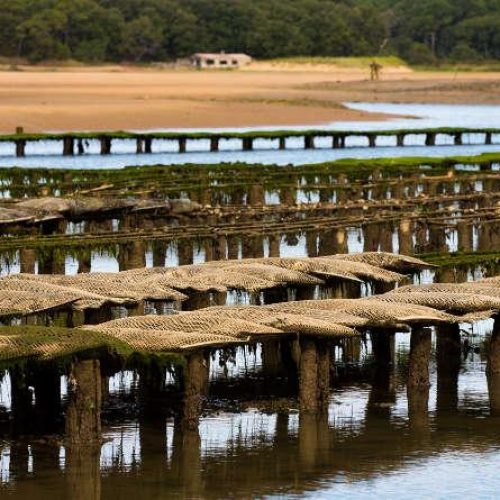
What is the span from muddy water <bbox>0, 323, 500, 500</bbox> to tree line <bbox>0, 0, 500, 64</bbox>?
5315 inches

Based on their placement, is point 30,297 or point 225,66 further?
point 225,66

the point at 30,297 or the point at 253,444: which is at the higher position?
the point at 30,297

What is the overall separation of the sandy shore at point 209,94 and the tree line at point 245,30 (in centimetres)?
509

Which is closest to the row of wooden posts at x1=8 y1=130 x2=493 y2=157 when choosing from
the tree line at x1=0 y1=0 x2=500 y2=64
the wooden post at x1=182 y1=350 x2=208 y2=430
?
the wooden post at x1=182 y1=350 x2=208 y2=430

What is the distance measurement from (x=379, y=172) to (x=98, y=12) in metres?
116

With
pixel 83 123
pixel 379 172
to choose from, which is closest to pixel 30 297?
pixel 379 172

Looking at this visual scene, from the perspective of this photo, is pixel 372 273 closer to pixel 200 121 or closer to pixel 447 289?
pixel 447 289

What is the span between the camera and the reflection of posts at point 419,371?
27.5 meters

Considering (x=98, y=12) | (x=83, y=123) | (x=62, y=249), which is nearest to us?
(x=62, y=249)

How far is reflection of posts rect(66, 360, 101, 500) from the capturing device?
23406 millimetres

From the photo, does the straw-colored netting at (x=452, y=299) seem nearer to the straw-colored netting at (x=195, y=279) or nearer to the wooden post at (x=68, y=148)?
the straw-colored netting at (x=195, y=279)

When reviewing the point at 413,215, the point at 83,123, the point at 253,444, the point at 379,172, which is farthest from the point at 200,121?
the point at 253,444

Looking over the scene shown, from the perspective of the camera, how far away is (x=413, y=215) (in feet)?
135

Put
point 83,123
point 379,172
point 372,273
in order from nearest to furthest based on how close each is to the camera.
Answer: point 372,273
point 379,172
point 83,123
